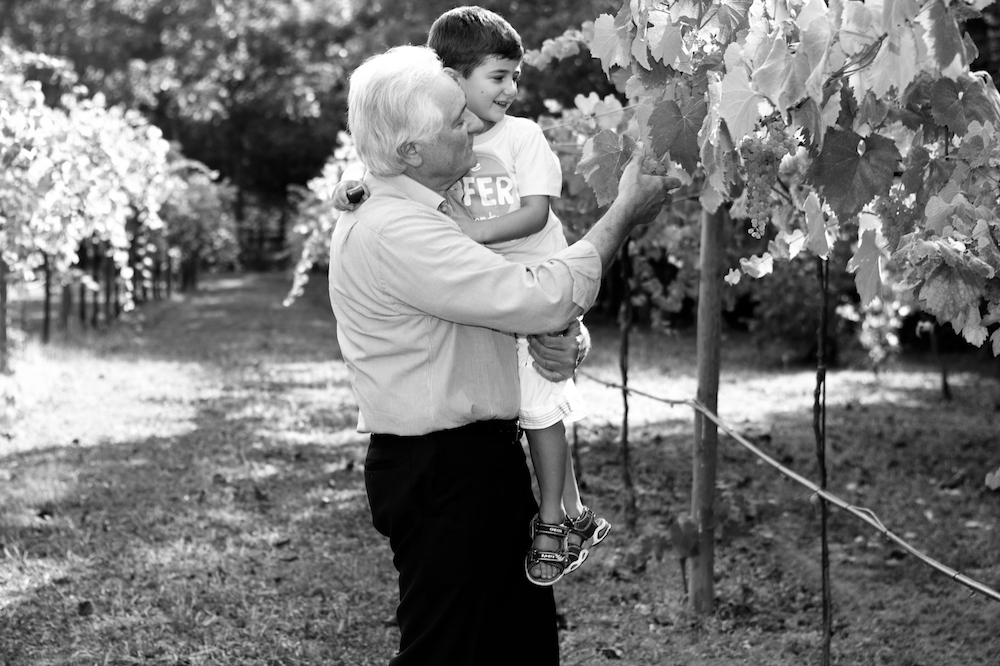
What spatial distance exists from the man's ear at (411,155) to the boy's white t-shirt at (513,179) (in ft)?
1.73

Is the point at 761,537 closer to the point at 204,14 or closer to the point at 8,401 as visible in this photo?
the point at 8,401

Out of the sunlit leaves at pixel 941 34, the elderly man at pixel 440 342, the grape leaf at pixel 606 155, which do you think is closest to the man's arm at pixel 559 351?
the elderly man at pixel 440 342

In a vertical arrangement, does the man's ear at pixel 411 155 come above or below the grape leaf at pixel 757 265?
above

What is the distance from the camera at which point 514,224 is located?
282 centimetres

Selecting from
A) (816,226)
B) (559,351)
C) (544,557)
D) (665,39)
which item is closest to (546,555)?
(544,557)

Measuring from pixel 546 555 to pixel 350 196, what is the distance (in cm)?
103

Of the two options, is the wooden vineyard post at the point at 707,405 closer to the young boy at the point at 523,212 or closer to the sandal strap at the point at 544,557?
the young boy at the point at 523,212

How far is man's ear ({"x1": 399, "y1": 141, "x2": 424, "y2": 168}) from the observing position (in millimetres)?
2336

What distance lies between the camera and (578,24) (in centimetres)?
1752

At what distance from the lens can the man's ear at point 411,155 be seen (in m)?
2.34

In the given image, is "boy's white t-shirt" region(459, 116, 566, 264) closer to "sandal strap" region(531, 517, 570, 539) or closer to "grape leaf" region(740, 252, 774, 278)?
"grape leaf" region(740, 252, 774, 278)

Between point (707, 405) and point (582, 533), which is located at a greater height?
point (707, 405)

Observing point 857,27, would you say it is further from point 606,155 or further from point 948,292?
point 606,155

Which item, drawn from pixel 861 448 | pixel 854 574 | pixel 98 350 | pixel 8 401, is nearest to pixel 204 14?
pixel 98 350
